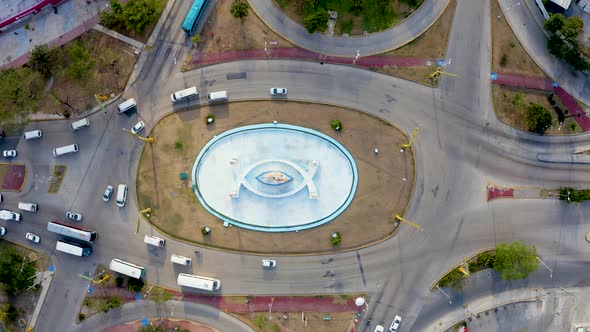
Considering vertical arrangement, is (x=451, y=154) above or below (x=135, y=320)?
above

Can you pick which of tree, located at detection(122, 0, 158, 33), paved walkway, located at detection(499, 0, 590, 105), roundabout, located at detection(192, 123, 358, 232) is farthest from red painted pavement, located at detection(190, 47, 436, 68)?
paved walkway, located at detection(499, 0, 590, 105)

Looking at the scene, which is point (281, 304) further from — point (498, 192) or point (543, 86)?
point (543, 86)

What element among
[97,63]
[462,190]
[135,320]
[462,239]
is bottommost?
[135,320]

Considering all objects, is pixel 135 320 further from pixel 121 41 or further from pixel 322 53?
pixel 322 53

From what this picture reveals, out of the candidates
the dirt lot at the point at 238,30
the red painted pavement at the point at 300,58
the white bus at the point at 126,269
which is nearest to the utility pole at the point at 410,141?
the red painted pavement at the point at 300,58

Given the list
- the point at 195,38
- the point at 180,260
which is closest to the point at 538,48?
the point at 195,38

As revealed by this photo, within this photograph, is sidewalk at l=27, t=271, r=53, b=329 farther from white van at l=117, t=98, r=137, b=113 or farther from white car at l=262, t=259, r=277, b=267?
white car at l=262, t=259, r=277, b=267

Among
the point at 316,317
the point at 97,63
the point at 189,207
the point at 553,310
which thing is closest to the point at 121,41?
the point at 97,63
